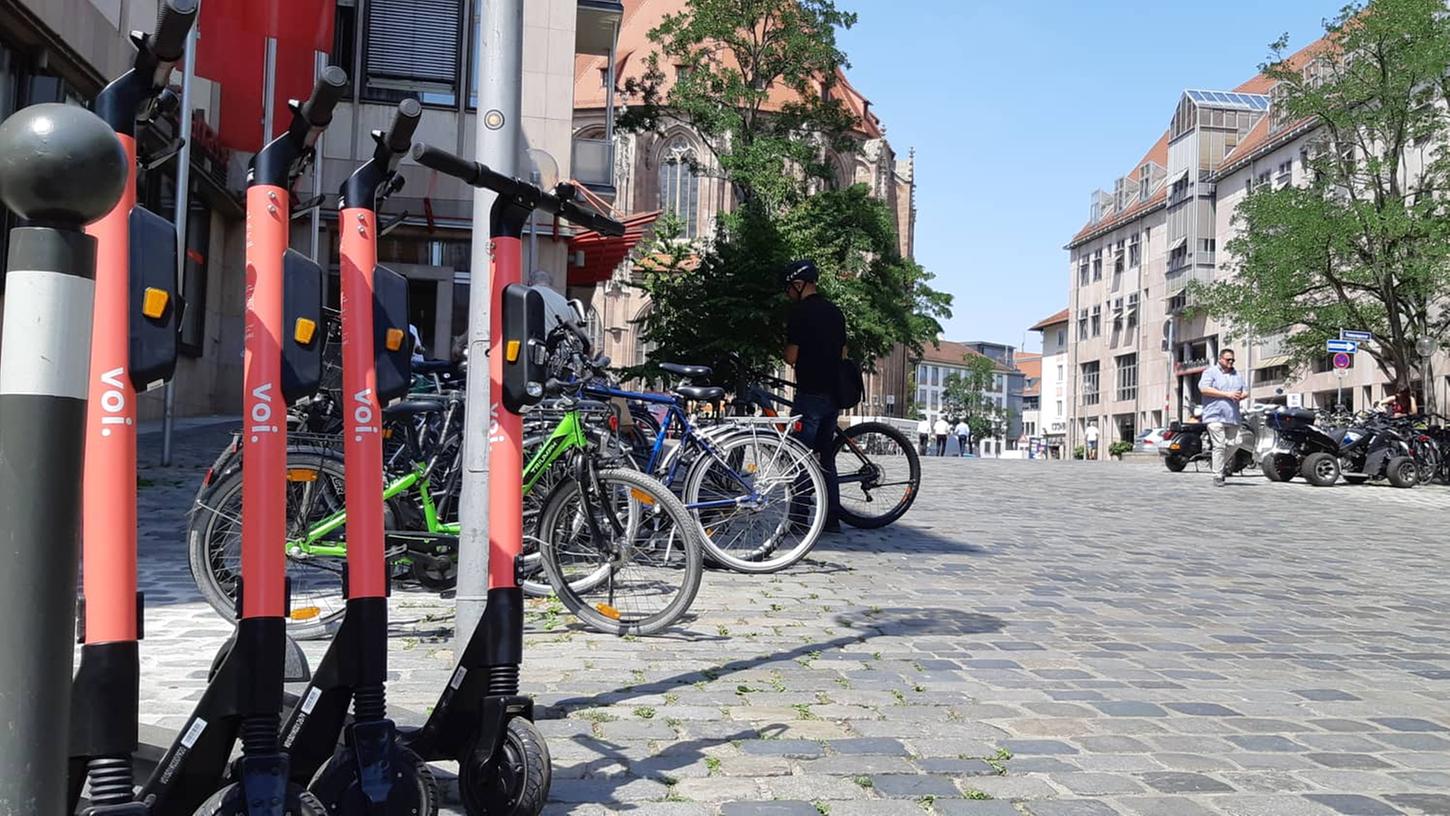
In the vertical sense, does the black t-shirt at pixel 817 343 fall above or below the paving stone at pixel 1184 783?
above

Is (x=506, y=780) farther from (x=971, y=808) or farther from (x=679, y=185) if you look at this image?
(x=679, y=185)

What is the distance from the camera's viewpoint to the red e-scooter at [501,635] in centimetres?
300

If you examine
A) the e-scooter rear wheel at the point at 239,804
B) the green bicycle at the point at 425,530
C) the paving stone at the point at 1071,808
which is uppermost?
the green bicycle at the point at 425,530

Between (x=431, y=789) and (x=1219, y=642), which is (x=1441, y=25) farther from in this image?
(x=431, y=789)

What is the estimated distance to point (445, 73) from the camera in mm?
22312

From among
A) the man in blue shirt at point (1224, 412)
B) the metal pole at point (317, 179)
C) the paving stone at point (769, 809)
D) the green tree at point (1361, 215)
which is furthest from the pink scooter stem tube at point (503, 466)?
the green tree at point (1361, 215)

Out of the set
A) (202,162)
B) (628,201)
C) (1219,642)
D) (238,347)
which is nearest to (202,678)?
(1219,642)

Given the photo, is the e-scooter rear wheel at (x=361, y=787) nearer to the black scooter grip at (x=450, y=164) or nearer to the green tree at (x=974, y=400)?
the black scooter grip at (x=450, y=164)

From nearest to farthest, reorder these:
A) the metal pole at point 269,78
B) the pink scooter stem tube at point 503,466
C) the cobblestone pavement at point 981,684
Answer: the pink scooter stem tube at point 503,466
the cobblestone pavement at point 981,684
the metal pole at point 269,78

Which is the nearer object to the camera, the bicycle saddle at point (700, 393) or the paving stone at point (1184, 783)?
the paving stone at point (1184, 783)

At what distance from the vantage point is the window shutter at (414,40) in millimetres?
22016

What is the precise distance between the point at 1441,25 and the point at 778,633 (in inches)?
1205

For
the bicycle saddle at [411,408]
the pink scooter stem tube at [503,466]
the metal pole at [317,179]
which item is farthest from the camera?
the metal pole at [317,179]

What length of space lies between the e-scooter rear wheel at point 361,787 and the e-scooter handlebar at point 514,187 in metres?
1.27
